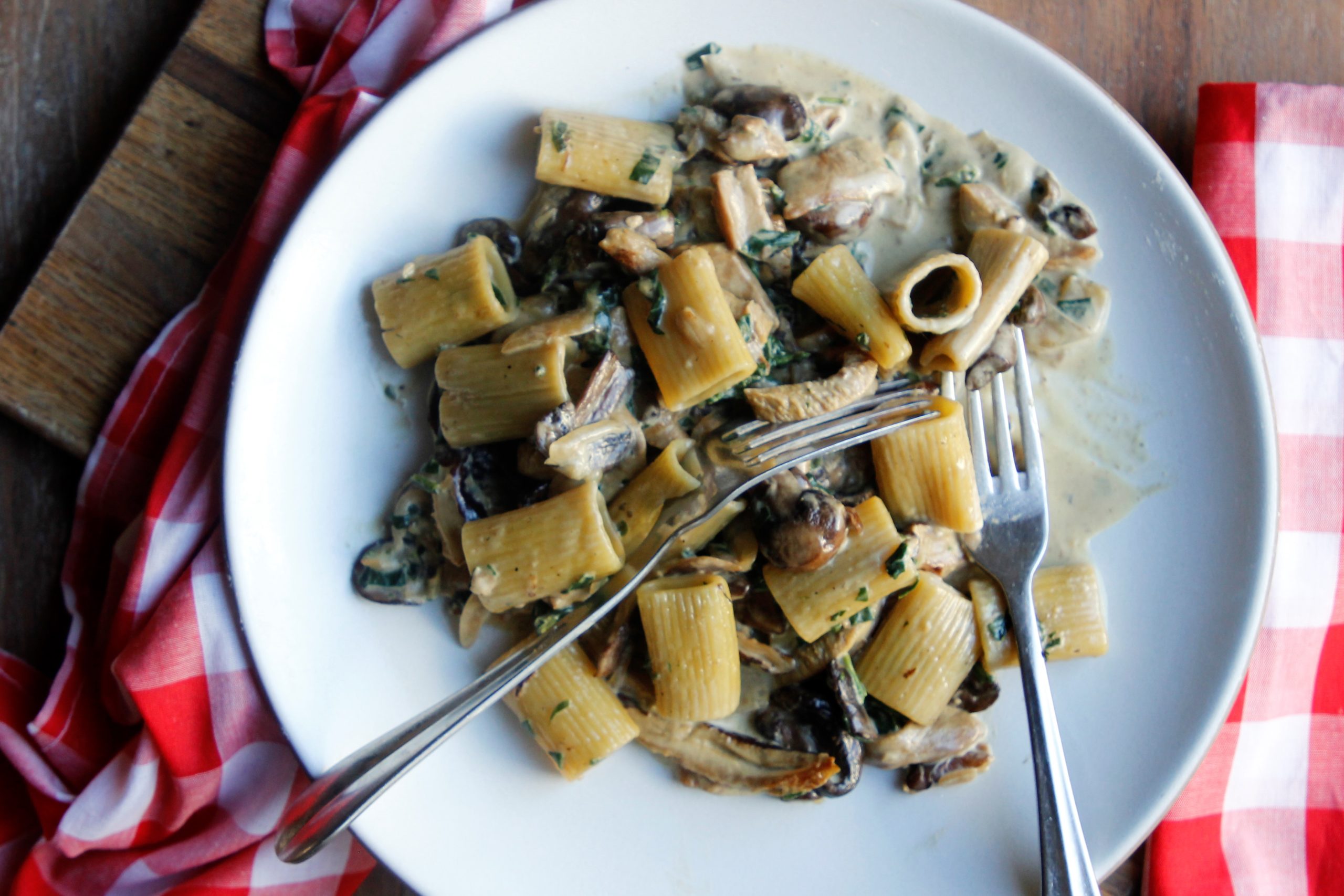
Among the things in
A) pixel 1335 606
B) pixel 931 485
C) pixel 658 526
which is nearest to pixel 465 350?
pixel 658 526

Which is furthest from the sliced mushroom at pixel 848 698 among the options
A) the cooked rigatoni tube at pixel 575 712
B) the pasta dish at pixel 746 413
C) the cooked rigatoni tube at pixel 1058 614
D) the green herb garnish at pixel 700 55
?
the green herb garnish at pixel 700 55

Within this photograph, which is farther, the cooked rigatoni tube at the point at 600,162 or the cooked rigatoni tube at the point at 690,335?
the cooked rigatoni tube at the point at 600,162

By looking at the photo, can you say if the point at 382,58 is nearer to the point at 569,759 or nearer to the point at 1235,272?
the point at 569,759

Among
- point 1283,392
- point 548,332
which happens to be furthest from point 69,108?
point 1283,392

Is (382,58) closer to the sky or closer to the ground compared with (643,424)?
closer to the sky

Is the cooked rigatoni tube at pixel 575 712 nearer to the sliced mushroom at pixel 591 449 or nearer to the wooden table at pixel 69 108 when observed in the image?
the sliced mushroom at pixel 591 449

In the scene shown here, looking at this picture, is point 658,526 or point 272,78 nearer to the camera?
point 658,526
